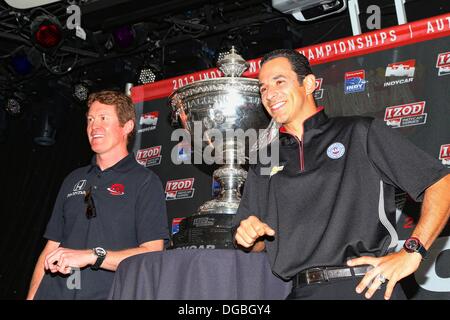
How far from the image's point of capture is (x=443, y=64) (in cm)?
336

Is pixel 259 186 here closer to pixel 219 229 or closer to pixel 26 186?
pixel 219 229

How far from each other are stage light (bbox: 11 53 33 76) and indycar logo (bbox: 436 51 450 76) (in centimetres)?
396

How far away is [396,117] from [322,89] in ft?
1.67

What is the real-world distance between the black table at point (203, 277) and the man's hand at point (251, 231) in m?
0.13

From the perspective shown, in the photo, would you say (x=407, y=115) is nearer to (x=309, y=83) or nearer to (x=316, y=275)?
(x=309, y=83)

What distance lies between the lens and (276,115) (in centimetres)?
208

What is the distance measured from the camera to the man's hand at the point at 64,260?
202 centimetres

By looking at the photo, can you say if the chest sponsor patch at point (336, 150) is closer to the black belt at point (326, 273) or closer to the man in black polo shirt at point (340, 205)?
the man in black polo shirt at point (340, 205)

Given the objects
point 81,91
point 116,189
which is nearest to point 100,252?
point 116,189

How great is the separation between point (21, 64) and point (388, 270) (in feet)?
16.6

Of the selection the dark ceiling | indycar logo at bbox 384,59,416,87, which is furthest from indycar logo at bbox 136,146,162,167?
indycar logo at bbox 384,59,416,87

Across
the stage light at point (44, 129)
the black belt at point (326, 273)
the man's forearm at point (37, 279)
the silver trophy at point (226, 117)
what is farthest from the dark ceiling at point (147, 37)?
the black belt at point (326, 273)

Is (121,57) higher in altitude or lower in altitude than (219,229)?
higher
